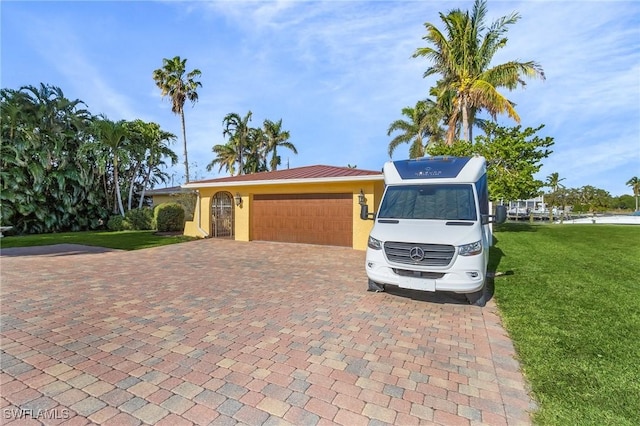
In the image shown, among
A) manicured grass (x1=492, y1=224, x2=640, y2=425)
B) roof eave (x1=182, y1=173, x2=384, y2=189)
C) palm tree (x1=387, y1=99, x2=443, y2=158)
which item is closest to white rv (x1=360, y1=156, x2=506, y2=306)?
manicured grass (x1=492, y1=224, x2=640, y2=425)

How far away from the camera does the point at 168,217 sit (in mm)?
18969

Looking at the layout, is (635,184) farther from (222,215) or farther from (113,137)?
(113,137)

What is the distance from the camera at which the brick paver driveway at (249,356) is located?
2566mm

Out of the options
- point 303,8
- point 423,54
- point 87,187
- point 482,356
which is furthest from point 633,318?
point 87,187

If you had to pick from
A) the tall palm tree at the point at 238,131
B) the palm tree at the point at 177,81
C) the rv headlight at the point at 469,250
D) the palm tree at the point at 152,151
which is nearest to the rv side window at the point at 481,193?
the rv headlight at the point at 469,250

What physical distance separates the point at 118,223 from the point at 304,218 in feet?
50.9

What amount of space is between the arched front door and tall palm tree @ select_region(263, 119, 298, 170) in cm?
1584

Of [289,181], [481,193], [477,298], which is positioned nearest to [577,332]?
[477,298]

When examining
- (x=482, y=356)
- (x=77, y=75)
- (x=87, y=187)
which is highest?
(x=77, y=75)

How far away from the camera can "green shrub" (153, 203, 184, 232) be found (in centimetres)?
1886

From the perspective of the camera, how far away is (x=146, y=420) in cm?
241

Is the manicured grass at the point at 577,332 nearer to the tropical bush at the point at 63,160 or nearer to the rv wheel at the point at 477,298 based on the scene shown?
the rv wheel at the point at 477,298

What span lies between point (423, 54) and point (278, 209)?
1283 cm

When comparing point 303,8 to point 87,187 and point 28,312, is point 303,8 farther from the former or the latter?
point 87,187
